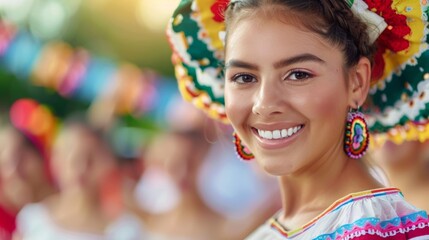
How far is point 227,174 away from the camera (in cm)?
450

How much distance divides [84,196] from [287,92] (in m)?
3.03

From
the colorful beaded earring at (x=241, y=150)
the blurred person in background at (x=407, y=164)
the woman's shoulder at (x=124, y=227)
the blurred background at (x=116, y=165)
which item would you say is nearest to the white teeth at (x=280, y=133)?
the colorful beaded earring at (x=241, y=150)

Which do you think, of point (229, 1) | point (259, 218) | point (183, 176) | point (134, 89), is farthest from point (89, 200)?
point (229, 1)

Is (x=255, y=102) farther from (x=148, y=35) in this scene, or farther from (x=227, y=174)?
(x=148, y=35)

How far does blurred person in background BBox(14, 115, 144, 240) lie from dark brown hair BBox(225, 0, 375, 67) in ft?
8.87

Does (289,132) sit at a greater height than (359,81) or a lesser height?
lesser

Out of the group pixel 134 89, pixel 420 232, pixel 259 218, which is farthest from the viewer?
pixel 134 89

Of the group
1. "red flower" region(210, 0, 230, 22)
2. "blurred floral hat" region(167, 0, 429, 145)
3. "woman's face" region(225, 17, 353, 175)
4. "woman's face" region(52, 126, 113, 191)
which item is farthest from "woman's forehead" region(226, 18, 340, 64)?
"woman's face" region(52, 126, 113, 191)

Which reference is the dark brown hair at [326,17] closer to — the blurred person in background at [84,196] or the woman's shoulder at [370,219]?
the woman's shoulder at [370,219]

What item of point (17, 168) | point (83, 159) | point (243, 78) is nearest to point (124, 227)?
point (83, 159)

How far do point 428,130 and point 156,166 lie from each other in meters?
2.75

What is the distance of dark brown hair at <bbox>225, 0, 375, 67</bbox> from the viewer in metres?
1.95

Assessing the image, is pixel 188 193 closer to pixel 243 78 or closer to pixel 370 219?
pixel 243 78

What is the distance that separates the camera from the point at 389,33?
2189 millimetres
